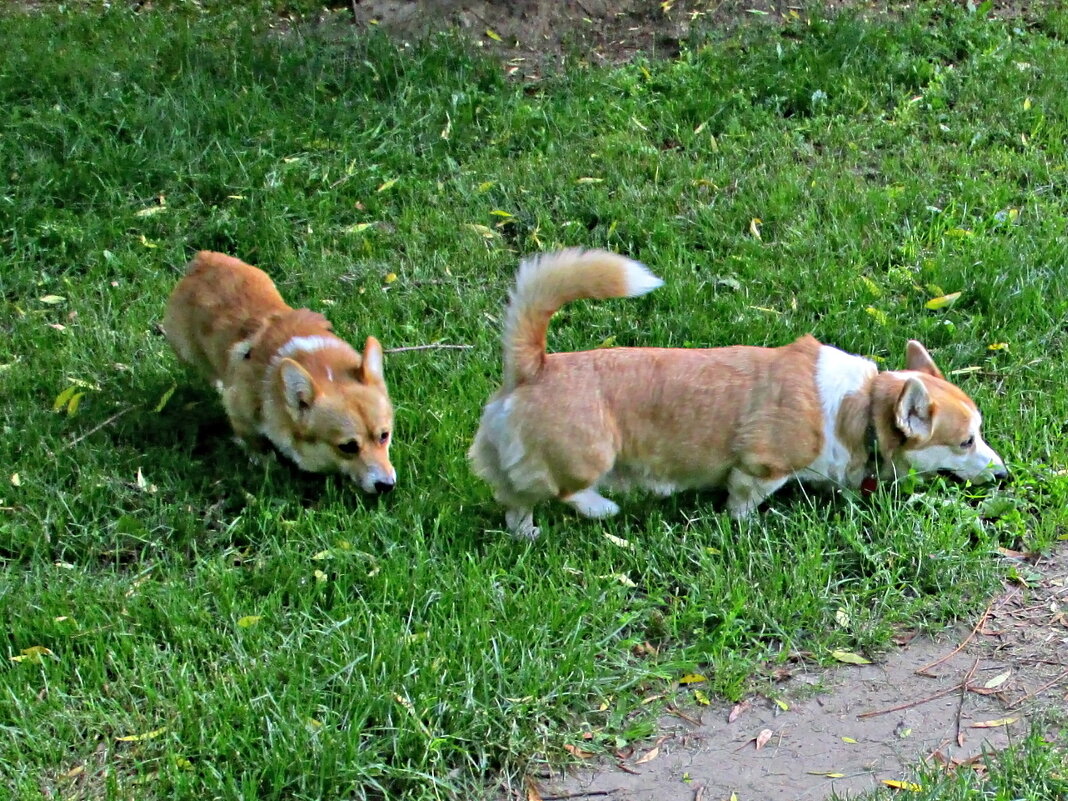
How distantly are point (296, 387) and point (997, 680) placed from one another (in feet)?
10.3

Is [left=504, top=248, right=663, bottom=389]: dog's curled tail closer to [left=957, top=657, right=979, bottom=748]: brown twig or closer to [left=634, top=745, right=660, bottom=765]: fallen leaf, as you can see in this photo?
[left=634, top=745, right=660, bottom=765]: fallen leaf

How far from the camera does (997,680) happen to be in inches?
157

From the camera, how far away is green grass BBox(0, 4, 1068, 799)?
3.86 meters

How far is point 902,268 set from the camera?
6.30 metres

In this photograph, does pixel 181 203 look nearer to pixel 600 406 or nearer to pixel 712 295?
pixel 712 295

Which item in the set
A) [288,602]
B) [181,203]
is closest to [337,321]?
[181,203]

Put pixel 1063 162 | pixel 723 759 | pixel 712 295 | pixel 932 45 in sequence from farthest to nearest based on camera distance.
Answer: pixel 932 45
pixel 1063 162
pixel 712 295
pixel 723 759

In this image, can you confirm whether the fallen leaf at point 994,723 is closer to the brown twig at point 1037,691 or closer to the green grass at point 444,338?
the brown twig at point 1037,691

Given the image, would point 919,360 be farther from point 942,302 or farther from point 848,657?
point 848,657

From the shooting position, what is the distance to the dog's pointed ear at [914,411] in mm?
A: 4445

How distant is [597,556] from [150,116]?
5189mm

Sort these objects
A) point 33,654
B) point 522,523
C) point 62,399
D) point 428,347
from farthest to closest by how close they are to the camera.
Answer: point 428,347, point 62,399, point 522,523, point 33,654

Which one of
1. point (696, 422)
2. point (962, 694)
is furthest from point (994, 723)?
point (696, 422)

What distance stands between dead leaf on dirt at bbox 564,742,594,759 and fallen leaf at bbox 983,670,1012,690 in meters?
1.48
